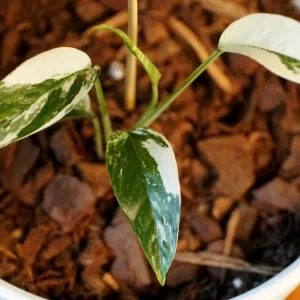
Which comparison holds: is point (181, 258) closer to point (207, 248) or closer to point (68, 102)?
point (207, 248)

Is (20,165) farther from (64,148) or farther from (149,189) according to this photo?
(149,189)

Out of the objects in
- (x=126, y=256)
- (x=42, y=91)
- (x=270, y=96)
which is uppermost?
(x=42, y=91)

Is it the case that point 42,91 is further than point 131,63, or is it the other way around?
point 131,63

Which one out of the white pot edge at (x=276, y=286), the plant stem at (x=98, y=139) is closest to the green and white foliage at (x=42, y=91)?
the plant stem at (x=98, y=139)

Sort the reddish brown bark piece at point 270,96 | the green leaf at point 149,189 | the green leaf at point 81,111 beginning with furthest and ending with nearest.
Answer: the reddish brown bark piece at point 270,96 < the green leaf at point 81,111 < the green leaf at point 149,189

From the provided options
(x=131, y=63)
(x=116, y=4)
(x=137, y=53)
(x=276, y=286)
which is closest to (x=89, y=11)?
(x=116, y=4)

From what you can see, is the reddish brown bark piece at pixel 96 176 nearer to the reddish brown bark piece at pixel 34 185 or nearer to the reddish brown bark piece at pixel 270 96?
the reddish brown bark piece at pixel 34 185

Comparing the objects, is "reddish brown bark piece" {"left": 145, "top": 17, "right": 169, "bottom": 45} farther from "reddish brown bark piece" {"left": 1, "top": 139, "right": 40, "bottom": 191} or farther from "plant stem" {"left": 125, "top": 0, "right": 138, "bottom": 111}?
"reddish brown bark piece" {"left": 1, "top": 139, "right": 40, "bottom": 191}
